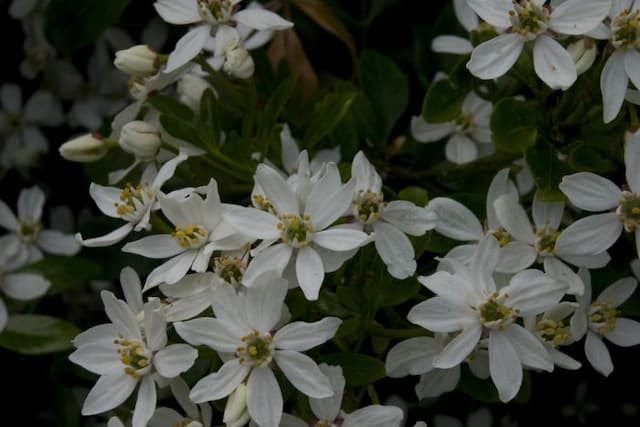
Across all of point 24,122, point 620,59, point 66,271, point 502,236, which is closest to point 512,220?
point 502,236

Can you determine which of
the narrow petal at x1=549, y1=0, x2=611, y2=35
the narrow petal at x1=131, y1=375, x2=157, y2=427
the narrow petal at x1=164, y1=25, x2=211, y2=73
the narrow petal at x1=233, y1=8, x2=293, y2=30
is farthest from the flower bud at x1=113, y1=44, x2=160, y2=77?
the narrow petal at x1=549, y1=0, x2=611, y2=35

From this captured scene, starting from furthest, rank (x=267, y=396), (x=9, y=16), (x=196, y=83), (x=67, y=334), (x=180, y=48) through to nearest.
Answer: (x=9, y=16), (x=67, y=334), (x=196, y=83), (x=180, y=48), (x=267, y=396)

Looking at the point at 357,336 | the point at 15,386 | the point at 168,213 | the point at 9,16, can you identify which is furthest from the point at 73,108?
the point at 357,336

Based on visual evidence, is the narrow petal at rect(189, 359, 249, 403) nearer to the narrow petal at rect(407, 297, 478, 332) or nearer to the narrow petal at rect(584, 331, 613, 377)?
the narrow petal at rect(407, 297, 478, 332)

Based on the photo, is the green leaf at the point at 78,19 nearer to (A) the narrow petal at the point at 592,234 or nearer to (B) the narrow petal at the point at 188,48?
(B) the narrow petal at the point at 188,48

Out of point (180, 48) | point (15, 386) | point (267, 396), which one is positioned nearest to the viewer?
point (267, 396)

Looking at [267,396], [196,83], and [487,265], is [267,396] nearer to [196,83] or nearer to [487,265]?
[487,265]
